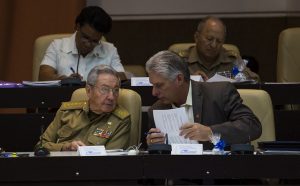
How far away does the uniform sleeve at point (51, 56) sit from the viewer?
6.49 m

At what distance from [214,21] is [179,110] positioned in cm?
208

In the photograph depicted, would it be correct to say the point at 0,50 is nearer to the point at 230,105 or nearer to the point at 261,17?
the point at 261,17

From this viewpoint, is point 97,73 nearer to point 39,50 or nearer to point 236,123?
point 236,123

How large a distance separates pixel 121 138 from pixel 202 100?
0.53 m

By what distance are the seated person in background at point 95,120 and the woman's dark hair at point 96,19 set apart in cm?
117

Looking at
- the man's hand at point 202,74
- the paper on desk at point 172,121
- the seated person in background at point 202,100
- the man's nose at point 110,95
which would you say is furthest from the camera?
the man's hand at point 202,74

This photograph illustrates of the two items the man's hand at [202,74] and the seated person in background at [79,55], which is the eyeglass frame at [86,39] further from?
the man's hand at [202,74]

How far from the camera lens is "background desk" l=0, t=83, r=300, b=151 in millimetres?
5594

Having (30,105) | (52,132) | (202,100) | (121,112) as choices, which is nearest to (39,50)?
(30,105)

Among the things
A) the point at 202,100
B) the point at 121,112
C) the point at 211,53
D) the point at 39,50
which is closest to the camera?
the point at 202,100

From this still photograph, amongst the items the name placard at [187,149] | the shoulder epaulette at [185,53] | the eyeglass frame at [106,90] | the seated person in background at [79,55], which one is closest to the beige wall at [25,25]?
the seated person in background at [79,55]

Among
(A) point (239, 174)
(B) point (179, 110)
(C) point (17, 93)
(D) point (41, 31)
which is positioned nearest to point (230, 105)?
(B) point (179, 110)

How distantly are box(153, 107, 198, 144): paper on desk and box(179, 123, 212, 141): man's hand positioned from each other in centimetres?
6

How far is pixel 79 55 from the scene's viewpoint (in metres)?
6.53
